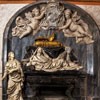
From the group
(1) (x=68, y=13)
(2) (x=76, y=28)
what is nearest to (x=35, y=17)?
(1) (x=68, y=13)

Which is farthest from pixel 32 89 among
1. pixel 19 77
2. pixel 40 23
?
pixel 40 23

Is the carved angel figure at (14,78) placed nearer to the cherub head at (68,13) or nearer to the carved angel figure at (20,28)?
the carved angel figure at (20,28)

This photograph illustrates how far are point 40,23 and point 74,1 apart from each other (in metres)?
0.68

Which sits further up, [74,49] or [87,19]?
[87,19]

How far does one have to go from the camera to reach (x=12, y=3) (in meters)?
6.77

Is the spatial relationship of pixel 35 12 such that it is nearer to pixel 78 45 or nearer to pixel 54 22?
pixel 54 22

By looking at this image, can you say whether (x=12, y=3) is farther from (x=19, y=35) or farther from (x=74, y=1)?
(x=74, y=1)

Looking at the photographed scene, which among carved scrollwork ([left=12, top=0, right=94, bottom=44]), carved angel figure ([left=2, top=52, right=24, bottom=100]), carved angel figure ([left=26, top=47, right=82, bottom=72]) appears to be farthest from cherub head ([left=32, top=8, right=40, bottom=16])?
carved angel figure ([left=2, top=52, right=24, bottom=100])

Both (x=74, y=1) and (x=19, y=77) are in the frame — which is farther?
(x=74, y=1)

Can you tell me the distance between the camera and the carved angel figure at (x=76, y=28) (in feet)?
21.8

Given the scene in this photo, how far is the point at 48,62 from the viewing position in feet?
21.2

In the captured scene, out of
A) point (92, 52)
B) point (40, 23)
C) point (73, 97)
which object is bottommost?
point (73, 97)

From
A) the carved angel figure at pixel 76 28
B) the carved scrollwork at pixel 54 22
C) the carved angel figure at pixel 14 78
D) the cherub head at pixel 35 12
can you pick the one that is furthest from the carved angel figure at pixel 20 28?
the carved angel figure at pixel 76 28

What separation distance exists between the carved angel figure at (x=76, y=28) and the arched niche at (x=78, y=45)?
7cm
